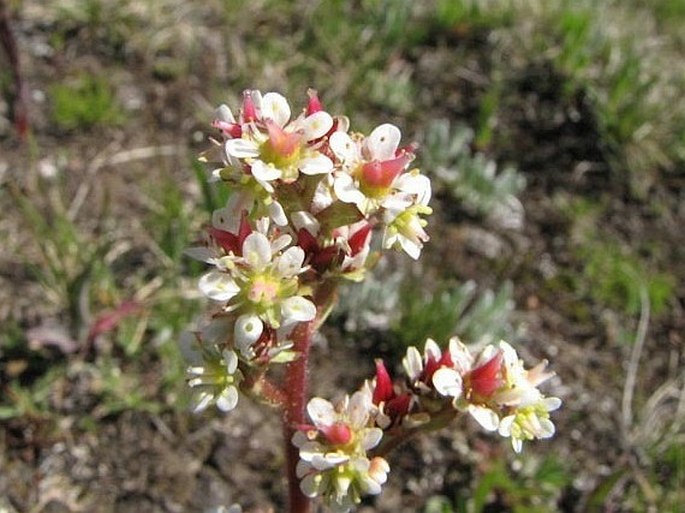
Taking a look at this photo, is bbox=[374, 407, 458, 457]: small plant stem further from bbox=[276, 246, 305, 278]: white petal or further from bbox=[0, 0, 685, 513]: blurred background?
bbox=[0, 0, 685, 513]: blurred background

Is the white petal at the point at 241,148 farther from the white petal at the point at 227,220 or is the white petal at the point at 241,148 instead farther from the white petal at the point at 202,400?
the white petal at the point at 202,400

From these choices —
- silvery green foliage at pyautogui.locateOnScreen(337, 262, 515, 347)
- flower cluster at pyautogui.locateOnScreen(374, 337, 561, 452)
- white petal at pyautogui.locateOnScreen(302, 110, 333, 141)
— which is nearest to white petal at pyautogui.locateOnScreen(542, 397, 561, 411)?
flower cluster at pyautogui.locateOnScreen(374, 337, 561, 452)

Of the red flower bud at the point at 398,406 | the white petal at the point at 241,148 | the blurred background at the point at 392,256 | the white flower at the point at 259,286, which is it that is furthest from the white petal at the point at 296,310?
the blurred background at the point at 392,256

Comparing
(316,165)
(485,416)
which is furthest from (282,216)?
(485,416)

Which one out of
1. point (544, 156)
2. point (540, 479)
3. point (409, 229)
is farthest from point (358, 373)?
point (409, 229)

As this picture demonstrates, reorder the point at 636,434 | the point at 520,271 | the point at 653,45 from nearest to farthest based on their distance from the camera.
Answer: the point at 636,434
the point at 520,271
the point at 653,45

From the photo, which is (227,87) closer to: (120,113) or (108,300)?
(120,113)
